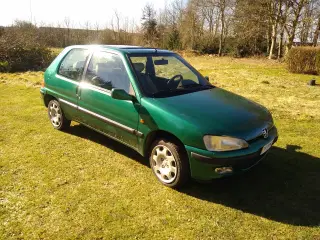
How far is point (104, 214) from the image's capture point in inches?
117

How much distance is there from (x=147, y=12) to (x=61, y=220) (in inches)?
1303

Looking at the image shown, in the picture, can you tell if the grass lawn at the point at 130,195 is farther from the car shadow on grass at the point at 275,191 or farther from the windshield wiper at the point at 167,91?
the windshield wiper at the point at 167,91

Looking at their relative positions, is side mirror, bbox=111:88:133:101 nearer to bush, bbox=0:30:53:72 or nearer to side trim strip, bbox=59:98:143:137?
side trim strip, bbox=59:98:143:137

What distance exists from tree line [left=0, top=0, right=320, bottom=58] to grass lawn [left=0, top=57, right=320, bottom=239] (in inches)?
518

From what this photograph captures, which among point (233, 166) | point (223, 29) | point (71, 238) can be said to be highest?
point (223, 29)

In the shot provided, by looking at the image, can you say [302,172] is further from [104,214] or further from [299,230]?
[104,214]

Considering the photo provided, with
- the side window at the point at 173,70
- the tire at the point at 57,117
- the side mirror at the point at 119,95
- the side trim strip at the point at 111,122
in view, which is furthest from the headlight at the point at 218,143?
the tire at the point at 57,117

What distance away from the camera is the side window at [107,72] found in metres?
3.85

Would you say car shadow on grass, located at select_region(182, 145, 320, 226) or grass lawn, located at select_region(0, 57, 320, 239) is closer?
grass lawn, located at select_region(0, 57, 320, 239)

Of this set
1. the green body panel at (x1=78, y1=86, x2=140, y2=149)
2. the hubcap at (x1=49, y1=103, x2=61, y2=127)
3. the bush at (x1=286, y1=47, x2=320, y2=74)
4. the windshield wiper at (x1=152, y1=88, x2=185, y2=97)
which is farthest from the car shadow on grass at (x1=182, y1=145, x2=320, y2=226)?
the bush at (x1=286, y1=47, x2=320, y2=74)

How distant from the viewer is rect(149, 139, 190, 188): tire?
3264 millimetres

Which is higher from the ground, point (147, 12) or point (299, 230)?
point (147, 12)

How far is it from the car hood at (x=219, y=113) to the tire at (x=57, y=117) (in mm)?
2444

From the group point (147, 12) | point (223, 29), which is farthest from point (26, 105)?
point (147, 12)
